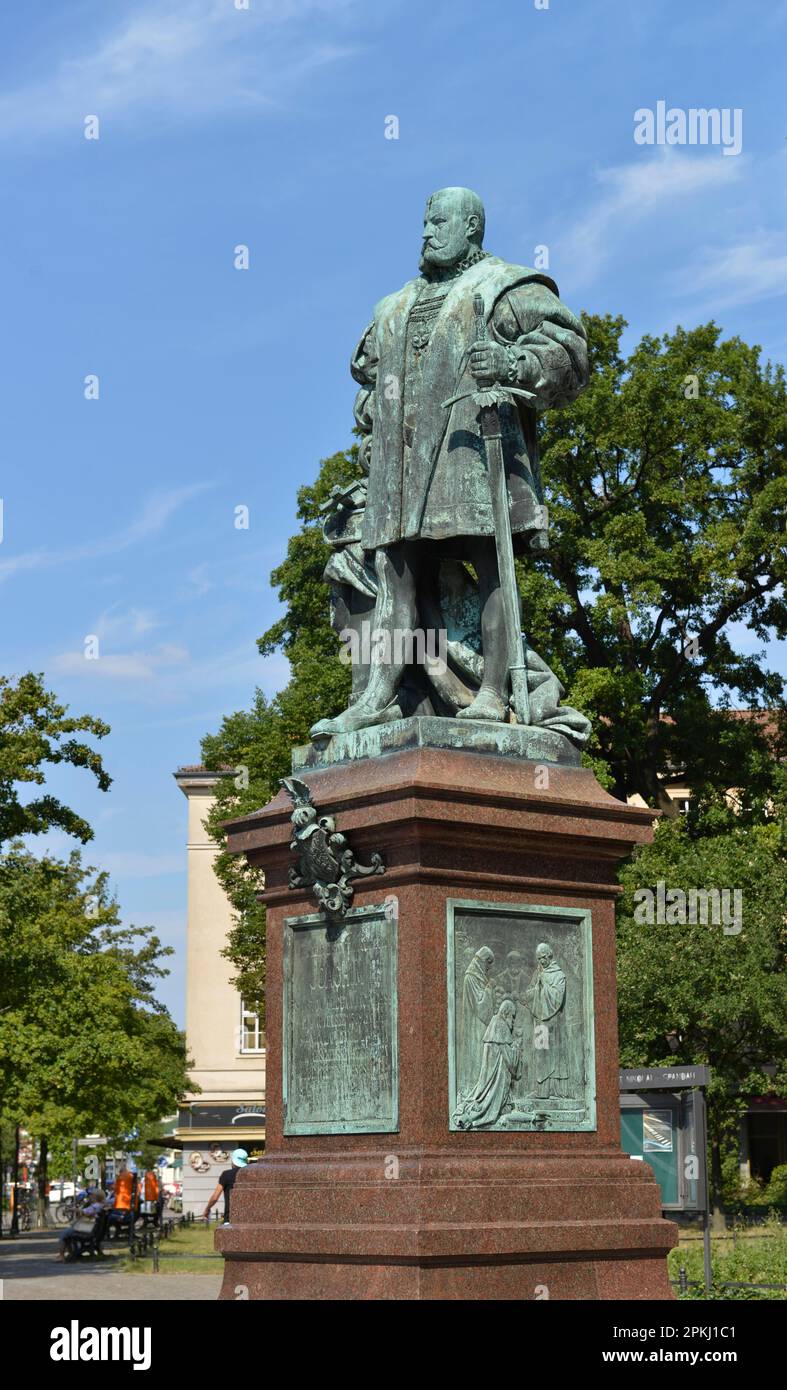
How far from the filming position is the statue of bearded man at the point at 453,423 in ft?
31.8

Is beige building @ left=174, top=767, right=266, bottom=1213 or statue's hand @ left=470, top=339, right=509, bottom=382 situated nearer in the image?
A: statue's hand @ left=470, top=339, right=509, bottom=382

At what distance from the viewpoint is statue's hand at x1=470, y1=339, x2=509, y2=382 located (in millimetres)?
9609

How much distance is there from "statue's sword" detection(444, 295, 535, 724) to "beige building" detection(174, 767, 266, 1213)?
48.5m

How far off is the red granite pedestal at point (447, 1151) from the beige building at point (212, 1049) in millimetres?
48827

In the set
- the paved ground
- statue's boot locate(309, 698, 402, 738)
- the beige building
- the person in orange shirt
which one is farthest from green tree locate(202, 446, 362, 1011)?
statue's boot locate(309, 698, 402, 738)

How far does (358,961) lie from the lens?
29.0 ft

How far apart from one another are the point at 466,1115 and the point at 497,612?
2.56 meters

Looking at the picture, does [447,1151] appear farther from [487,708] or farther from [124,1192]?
[124,1192]

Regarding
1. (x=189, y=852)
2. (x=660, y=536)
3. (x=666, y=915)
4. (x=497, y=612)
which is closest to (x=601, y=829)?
(x=497, y=612)

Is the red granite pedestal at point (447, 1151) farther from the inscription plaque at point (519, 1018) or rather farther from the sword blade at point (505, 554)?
the sword blade at point (505, 554)

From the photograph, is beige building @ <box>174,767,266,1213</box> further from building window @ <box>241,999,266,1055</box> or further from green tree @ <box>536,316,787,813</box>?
green tree @ <box>536,316,787,813</box>

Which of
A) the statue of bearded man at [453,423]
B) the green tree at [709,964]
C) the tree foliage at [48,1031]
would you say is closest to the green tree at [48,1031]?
the tree foliage at [48,1031]

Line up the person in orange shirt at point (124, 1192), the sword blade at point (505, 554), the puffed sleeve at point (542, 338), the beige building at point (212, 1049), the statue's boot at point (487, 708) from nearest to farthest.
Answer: the statue's boot at point (487, 708) → the sword blade at point (505, 554) → the puffed sleeve at point (542, 338) → the person in orange shirt at point (124, 1192) → the beige building at point (212, 1049)
